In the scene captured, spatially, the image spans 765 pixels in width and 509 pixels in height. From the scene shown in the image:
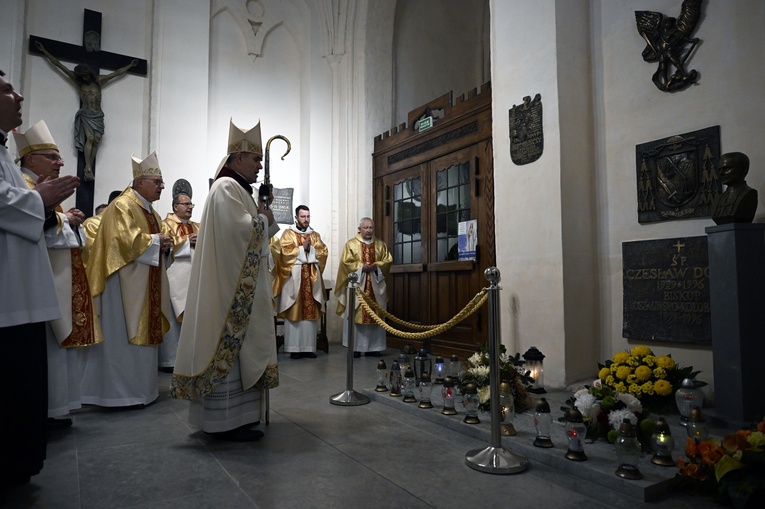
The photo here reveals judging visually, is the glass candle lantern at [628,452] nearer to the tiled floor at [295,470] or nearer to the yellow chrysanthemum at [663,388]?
the tiled floor at [295,470]

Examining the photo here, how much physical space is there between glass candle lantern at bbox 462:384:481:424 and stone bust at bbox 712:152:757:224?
217cm

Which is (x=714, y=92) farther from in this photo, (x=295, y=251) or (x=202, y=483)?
(x=295, y=251)

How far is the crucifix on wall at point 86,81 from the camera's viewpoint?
24.9ft

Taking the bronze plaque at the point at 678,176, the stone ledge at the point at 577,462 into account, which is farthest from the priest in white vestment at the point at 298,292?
the bronze plaque at the point at 678,176

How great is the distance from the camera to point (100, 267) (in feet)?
14.4

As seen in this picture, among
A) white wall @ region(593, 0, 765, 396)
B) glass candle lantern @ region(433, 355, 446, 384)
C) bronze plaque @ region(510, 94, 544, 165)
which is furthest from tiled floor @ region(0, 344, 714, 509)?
bronze plaque @ region(510, 94, 544, 165)

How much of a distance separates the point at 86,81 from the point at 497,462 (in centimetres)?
789

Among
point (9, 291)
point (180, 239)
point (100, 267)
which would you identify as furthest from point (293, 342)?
point (9, 291)

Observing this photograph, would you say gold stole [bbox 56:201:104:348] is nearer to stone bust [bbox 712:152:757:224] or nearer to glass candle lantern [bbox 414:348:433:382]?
glass candle lantern [bbox 414:348:433:382]

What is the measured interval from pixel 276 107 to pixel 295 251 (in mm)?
3337

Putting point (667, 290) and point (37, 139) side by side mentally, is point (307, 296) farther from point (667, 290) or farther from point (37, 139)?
point (667, 290)

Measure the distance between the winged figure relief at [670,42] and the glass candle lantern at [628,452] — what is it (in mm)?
3305

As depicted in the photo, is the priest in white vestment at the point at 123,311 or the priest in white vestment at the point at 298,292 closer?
the priest in white vestment at the point at 123,311

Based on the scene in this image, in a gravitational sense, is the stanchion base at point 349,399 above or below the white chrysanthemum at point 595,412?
below
